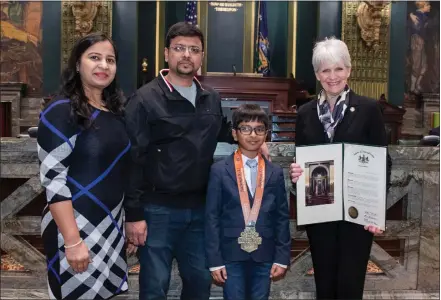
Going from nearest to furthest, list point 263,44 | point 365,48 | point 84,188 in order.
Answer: point 84,188
point 365,48
point 263,44

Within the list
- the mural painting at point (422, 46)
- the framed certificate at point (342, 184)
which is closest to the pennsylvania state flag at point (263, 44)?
the mural painting at point (422, 46)

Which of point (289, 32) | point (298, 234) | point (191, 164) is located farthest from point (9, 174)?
point (289, 32)

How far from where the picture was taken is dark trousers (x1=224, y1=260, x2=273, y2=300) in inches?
→ 99.4

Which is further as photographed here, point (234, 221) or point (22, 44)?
point (22, 44)

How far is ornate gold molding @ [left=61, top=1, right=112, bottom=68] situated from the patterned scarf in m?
8.23

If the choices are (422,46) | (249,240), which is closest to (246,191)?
(249,240)

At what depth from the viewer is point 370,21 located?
9961 millimetres

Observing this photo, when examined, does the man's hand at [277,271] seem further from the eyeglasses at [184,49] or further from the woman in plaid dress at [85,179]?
the eyeglasses at [184,49]

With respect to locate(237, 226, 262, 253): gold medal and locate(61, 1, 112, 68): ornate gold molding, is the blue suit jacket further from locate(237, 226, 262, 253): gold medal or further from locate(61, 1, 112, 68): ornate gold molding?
locate(61, 1, 112, 68): ornate gold molding

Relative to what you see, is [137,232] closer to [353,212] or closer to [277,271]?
[277,271]

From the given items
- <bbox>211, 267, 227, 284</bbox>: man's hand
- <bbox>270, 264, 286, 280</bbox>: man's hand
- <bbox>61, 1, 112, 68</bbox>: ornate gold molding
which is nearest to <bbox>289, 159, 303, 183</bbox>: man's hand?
<bbox>270, 264, 286, 280</bbox>: man's hand

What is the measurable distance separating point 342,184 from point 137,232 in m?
1.22

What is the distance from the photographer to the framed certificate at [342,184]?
249 cm

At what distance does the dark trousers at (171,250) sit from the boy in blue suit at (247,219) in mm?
129
